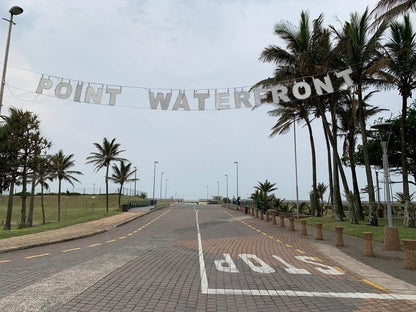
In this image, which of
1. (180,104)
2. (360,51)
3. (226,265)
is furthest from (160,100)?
(360,51)

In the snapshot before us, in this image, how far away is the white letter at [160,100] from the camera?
12848 millimetres

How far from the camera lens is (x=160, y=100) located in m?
12.9

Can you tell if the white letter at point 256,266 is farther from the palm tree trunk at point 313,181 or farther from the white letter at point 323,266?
the palm tree trunk at point 313,181

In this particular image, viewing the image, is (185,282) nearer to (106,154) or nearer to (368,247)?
(368,247)

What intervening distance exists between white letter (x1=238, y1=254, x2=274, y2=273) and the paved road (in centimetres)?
3

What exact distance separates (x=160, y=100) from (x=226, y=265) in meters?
6.56

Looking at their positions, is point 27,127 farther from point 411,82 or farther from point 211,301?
point 411,82

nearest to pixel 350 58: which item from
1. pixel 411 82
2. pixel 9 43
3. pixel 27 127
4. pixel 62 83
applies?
pixel 411 82

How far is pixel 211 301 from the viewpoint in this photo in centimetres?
608

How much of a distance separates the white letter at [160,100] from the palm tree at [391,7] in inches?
377

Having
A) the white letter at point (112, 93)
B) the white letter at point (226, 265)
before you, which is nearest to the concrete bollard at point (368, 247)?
the white letter at point (226, 265)

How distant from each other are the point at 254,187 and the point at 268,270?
130 feet

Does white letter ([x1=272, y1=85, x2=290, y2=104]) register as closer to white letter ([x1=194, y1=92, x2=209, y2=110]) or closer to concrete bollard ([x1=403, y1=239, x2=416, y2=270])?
white letter ([x1=194, y1=92, x2=209, y2=110])

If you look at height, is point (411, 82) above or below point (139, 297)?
above
